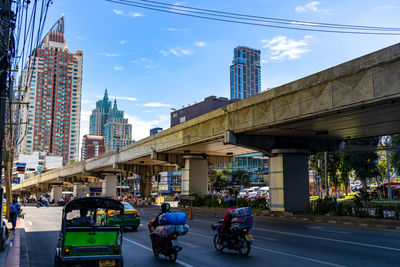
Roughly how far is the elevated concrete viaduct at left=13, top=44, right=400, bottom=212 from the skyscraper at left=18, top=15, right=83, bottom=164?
15101cm

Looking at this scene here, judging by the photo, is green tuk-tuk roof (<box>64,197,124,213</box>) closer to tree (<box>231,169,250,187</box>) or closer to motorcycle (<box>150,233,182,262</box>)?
motorcycle (<box>150,233,182,262</box>)

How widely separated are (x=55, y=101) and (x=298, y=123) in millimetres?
178814

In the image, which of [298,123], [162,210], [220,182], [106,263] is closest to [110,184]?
[220,182]

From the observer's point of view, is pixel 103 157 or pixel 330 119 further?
pixel 103 157

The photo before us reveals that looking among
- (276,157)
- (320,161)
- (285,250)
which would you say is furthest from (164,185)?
Answer: (285,250)

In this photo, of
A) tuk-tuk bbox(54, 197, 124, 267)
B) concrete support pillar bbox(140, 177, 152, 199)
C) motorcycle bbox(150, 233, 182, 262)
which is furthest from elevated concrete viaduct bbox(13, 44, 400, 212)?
concrete support pillar bbox(140, 177, 152, 199)

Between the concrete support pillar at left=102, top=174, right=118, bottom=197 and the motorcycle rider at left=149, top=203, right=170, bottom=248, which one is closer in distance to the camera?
the motorcycle rider at left=149, top=203, right=170, bottom=248

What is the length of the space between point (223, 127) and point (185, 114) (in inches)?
5795

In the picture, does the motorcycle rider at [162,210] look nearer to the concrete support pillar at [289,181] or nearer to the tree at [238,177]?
the concrete support pillar at [289,181]

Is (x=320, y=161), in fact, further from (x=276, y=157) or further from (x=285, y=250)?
(x=285, y=250)

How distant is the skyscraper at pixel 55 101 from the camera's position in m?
171

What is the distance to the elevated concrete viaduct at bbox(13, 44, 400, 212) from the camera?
1463 cm

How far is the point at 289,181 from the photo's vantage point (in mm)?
25391

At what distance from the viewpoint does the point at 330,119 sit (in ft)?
62.8
